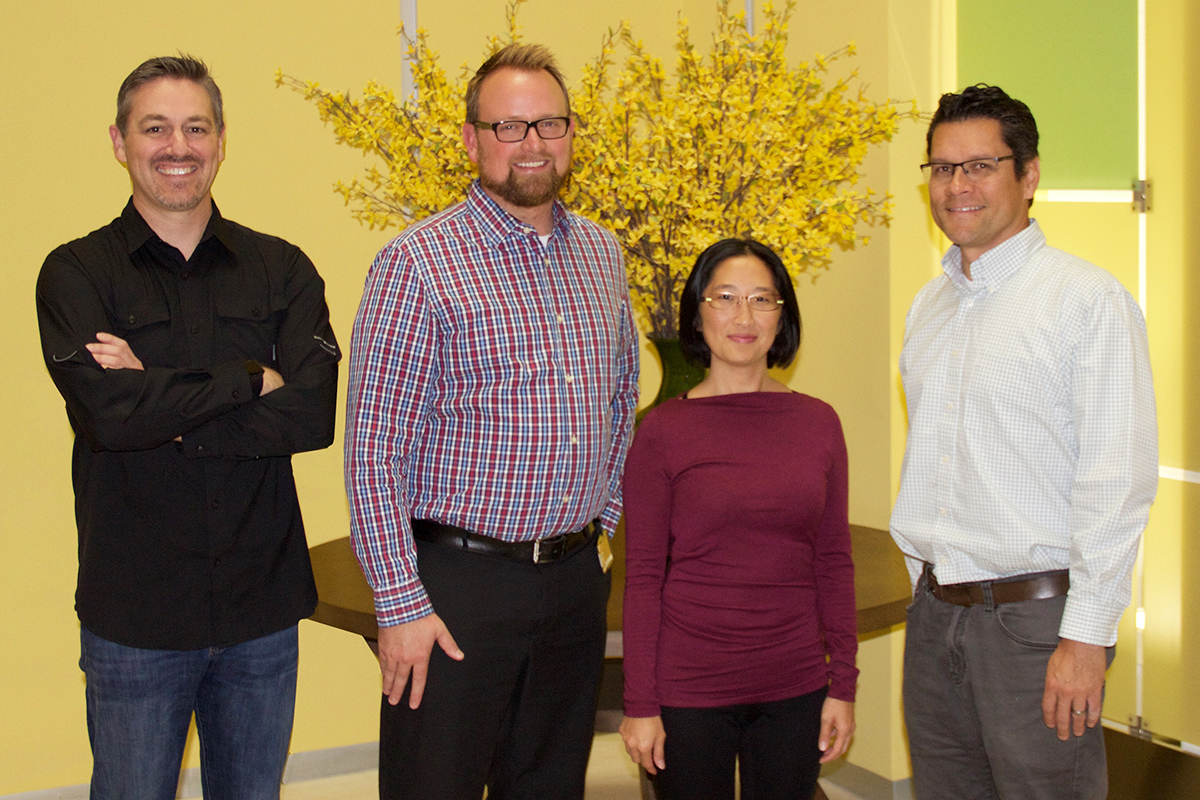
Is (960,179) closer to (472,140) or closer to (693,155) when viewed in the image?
(693,155)

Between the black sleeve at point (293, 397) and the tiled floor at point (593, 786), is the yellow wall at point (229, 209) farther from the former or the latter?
the black sleeve at point (293, 397)

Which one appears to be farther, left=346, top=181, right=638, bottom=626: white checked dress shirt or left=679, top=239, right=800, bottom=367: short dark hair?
left=679, top=239, right=800, bottom=367: short dark hair

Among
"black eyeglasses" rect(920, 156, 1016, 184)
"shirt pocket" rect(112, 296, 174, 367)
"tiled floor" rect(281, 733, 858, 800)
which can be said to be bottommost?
"tiled floor" rect(281, 733, 858, 800)

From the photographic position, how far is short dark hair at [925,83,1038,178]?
1.90 m

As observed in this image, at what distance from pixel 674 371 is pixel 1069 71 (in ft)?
4.72

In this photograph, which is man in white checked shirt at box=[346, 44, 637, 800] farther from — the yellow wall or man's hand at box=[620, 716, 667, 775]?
the yellow wall

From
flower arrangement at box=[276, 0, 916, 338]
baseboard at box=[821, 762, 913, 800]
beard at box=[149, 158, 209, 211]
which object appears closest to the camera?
beard at box=[149, 158, 209, 211]

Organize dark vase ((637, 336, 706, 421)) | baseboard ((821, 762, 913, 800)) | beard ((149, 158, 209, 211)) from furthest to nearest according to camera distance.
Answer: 1. baseboard ((821, 762, 913, 800))
2. dark vase ((637, 336, 706, 421))
3. beard ((149, 158, 209, 211))

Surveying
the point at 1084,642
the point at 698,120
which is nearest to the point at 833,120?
the point at 698,120

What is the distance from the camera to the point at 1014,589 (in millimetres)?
1844

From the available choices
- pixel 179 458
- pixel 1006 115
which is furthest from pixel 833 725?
pixel 179 458

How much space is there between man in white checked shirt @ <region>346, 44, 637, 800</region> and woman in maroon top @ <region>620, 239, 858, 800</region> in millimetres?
168

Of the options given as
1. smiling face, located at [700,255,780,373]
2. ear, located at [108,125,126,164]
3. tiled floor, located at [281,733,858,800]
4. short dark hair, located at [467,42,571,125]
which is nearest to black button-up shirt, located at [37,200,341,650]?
ear, located at [108,125,126,164]

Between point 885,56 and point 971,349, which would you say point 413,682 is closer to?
point 971,349
